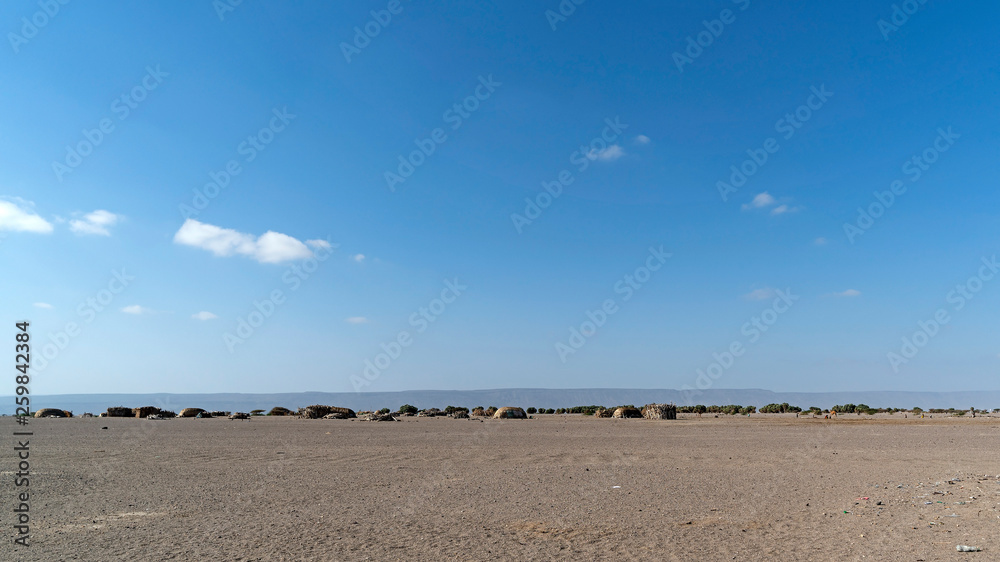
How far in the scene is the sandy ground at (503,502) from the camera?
7.49 m

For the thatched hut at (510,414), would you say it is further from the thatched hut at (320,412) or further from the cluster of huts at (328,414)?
the thatched hut at (320,412)

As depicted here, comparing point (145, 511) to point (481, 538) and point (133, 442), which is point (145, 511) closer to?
point (481, 538)

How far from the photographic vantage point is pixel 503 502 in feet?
34.1

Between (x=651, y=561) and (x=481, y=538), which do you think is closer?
(x=651, y=561)

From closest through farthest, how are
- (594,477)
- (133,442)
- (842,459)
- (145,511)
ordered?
(145,511)
(594,477)
(842,459)
(133,442)

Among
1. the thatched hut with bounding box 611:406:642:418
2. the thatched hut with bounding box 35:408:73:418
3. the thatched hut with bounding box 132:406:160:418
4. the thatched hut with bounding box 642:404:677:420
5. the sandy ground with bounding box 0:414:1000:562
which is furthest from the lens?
the thatched hut with bounding box 611:406:642:418

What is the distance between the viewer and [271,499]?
10.5 metres

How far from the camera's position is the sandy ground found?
7.49m

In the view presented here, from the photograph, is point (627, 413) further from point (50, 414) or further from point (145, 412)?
point (50, 414)

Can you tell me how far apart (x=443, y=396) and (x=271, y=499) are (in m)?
175

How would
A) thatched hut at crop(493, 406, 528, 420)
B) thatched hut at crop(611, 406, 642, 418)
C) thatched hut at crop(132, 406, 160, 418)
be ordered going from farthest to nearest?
1. thatched hut at crop(611, 406, 642, 418)
2. thatched hut at crop(493, 406, 528, 420)
3. thatched hut at crop(132, 406, 160, 418)

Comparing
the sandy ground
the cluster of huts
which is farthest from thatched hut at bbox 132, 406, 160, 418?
the sandy ground

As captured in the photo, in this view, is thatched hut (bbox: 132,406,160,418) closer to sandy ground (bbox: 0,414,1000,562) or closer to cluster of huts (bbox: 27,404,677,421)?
cluster of huts (bbox: 27,404,677,421)

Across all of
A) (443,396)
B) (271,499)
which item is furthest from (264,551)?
(443,396)
